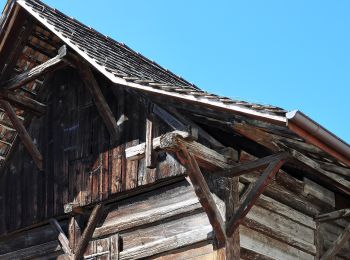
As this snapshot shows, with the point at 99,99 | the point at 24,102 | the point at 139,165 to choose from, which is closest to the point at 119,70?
the point at 99,99

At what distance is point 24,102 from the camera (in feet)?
35.8

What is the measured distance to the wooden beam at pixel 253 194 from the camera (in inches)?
320

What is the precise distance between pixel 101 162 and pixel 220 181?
207 cm

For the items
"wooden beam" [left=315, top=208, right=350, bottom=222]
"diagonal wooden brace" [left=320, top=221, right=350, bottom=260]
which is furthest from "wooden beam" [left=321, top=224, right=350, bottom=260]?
"wooden beam" [left=315, top=208, right=350, bottom=222]

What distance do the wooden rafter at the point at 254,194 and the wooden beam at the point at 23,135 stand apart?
3.66 m

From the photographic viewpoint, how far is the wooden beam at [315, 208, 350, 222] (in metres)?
9.86

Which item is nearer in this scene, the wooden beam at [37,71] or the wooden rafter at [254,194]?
the wooden rafter at [254,194]

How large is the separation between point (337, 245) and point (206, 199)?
2.25m

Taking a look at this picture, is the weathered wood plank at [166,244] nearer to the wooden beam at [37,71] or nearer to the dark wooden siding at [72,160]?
the dark wooden siding at [72,160]

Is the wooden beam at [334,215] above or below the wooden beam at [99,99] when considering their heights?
below

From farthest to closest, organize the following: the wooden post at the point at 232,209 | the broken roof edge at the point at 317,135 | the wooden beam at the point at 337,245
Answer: the wooden beam at the point at 337,245 < the wooden post at the point at 232,209 < the broken roof edge at the point at 317,135

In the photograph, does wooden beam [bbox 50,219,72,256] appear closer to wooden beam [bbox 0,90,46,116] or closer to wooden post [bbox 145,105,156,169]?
wooden beam [bbox 0,90,46,116]

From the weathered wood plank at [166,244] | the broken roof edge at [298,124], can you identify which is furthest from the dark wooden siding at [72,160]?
the broken roof edge at [298,124]

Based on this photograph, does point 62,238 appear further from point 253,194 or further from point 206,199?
point 253,194
